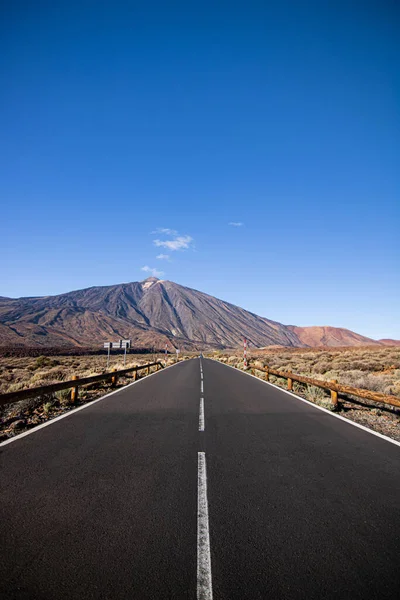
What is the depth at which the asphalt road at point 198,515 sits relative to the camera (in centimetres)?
232

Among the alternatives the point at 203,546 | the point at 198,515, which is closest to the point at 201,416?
the point at 198,515

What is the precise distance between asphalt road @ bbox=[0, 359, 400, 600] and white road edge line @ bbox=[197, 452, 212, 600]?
12 millimetres

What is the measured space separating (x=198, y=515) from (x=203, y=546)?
1.76 ft

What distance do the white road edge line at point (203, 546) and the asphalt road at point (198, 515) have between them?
1 cm

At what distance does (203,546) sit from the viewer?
8.94 feet

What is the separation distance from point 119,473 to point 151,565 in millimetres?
2046

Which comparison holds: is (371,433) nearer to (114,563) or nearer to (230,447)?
(230,447)

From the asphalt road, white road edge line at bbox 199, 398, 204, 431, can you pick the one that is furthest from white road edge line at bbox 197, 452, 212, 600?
white road edge line at bbox 199, 398, 204, 431

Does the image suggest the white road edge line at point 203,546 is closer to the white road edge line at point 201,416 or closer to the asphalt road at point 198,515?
the asphalt road at point 198,515

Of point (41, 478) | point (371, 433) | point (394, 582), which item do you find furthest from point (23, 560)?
point (371, 433)

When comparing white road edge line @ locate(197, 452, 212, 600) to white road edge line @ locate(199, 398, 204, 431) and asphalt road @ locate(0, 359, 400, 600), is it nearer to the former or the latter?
asphalt road @ locate(0, 359, 400, 600)

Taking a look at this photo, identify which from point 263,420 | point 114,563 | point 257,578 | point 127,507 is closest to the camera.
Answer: point 257,578

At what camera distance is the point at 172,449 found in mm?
5418

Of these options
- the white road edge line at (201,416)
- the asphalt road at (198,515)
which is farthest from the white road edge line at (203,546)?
the white road edge line at (201,416)
